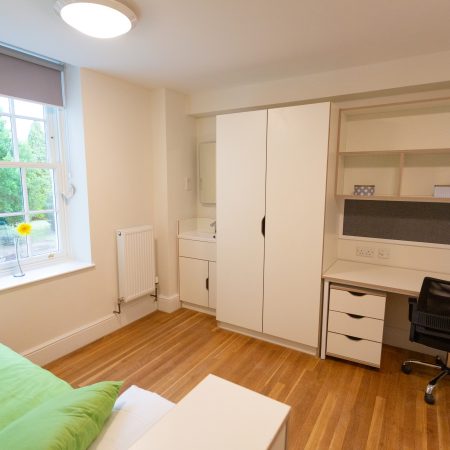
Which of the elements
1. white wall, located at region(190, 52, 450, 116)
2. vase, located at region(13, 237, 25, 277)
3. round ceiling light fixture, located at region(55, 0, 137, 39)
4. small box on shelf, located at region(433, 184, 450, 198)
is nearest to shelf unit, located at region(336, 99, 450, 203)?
small box on shelf, located at region(433, 184, 450, 198)

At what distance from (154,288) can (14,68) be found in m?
2.29

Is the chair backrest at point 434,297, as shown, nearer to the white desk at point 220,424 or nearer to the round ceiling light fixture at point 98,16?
the white desk at point 220,424

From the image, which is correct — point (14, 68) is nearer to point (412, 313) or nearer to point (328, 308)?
point (328, 308)

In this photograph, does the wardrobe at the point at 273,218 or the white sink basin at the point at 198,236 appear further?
the white sink basin at the point at 198,236

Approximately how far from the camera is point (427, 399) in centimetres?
207

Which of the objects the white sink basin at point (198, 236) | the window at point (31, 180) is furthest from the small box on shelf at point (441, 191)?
the window at point (31, 180)

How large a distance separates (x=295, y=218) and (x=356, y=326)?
98 cm

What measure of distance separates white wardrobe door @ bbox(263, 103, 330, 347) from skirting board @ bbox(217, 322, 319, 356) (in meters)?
0.08

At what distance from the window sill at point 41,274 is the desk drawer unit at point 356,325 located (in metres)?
2.17

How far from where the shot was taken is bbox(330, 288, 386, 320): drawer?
233 centimetres

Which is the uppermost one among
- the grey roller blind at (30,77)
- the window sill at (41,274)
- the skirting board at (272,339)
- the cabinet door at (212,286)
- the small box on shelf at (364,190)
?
the grey roller blind at (30,77)

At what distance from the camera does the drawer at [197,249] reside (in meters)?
3.26

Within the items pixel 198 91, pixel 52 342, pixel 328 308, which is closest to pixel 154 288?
pixel 52 342

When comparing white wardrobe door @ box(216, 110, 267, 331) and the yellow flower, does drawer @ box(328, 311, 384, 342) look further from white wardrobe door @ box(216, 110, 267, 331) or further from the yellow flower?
the yellow flower
